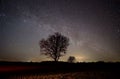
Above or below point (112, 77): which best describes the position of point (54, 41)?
above

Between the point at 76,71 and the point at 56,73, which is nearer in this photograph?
the point at 56,73

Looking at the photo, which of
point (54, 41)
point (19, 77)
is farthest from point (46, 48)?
point (19, 77)

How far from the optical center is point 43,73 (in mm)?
12797

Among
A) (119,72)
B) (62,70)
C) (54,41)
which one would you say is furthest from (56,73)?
(54,41)

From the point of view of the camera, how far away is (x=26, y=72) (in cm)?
1208

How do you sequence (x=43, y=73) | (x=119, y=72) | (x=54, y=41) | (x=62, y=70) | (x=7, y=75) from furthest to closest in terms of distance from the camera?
(x=54, y=41) < (x=119, y=72) < (x=62, y=70) < (x=43, y=73) < (x=7, y=75)

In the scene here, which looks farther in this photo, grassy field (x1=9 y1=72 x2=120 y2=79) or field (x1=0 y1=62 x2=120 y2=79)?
grassy field (x1=9 y1=72 x2=120 y2=79)

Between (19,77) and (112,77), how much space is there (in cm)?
721

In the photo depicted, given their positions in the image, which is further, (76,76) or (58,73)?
(76,76)

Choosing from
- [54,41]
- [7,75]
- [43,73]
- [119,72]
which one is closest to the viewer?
[7,75]

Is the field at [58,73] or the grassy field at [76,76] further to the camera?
the grassy field at [76,76]

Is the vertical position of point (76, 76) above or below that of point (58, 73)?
below

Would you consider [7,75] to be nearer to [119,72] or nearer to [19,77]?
[19,77]

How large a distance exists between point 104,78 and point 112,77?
2.37 feet
